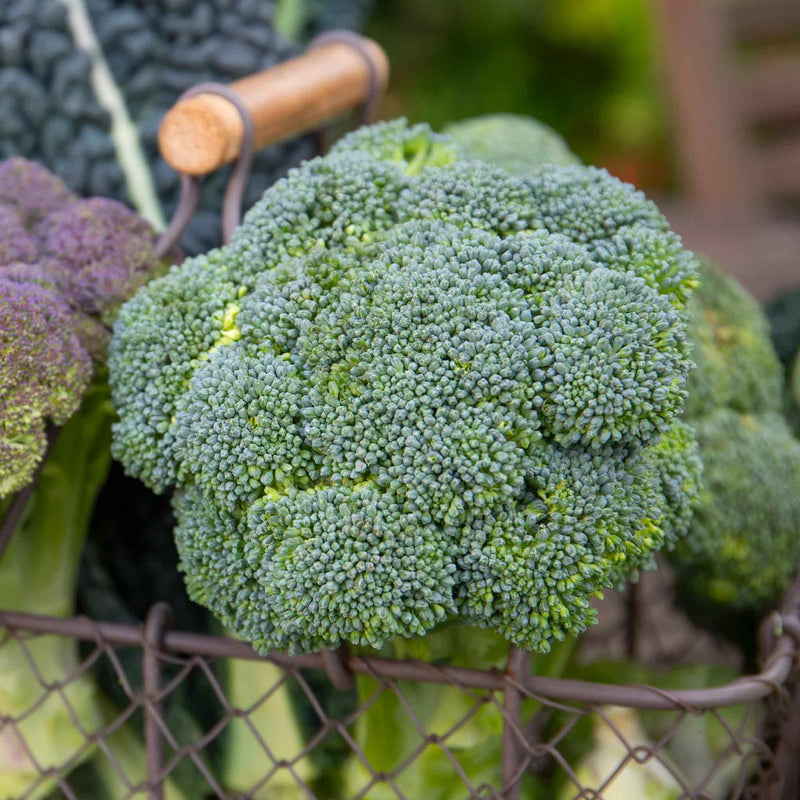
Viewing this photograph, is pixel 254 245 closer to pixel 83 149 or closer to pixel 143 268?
pixel 143 268

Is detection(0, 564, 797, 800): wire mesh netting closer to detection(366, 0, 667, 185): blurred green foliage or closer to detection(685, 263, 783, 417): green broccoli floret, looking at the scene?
detection(685, 263, 783, 417): green broccoli floret

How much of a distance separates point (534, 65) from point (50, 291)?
8.15 ft

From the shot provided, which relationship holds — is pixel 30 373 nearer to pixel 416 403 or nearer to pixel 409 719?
pixel 416 403

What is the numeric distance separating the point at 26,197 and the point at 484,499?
43 cm

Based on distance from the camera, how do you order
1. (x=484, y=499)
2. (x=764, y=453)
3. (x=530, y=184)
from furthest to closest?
(x=764, y=453)
(x=530, y=184)
(x=484, y=499)

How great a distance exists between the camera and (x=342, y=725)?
0.59 metres

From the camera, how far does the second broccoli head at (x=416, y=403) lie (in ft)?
1.64

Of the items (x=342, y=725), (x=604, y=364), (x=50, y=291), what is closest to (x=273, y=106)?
(x=50, y=291)

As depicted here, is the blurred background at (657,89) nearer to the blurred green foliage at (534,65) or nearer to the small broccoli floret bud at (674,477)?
the blurred green foliage at (534,65)

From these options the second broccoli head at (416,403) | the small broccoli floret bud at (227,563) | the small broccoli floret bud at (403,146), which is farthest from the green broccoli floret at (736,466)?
the small broccoli floret bud at (227,563)

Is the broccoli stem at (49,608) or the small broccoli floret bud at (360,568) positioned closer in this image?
the small broccoli floret bud at (360,568)

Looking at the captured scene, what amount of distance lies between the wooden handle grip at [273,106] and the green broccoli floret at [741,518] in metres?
0.41

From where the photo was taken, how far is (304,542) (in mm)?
507

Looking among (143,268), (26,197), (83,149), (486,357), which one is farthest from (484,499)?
(83,149)
